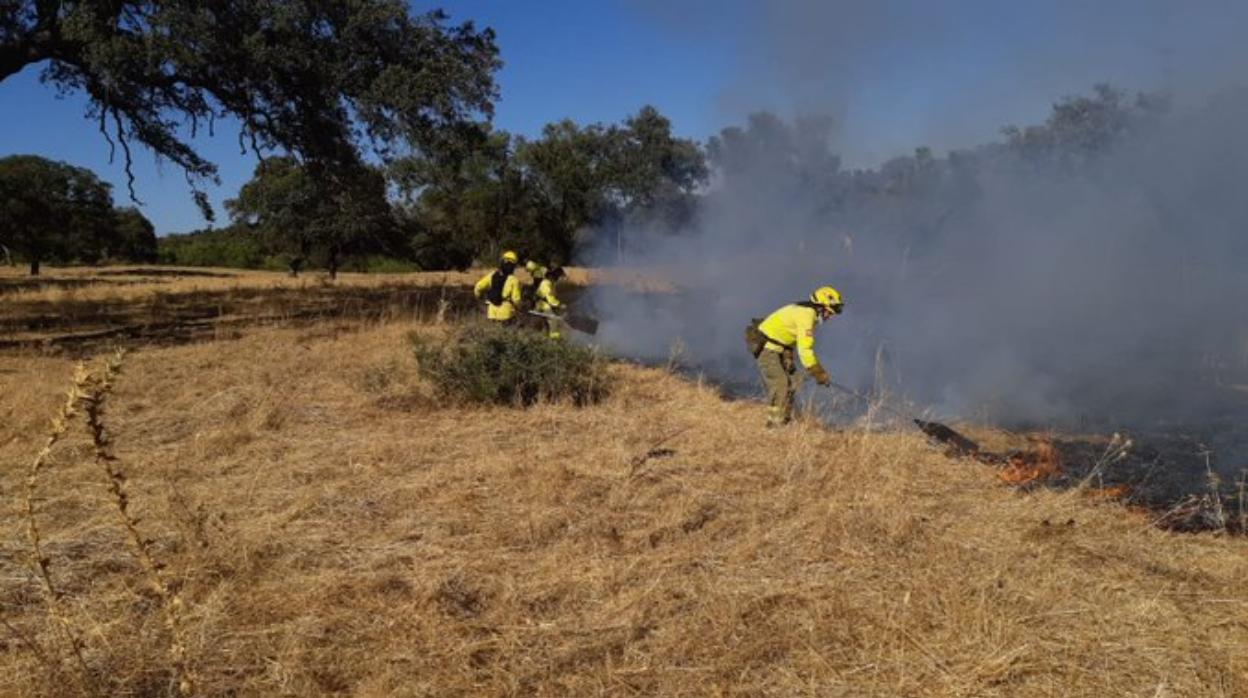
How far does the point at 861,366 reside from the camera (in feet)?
39.4

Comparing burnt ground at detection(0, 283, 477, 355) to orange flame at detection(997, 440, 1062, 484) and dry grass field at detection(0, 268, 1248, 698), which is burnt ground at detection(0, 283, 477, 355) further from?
orange flame at detection(997, 440, 1062, 484)

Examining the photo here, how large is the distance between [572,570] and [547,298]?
6840 millimetres

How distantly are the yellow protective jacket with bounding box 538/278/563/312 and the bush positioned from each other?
209 centimetres

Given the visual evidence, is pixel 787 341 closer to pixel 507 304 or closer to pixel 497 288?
pixel 507 304

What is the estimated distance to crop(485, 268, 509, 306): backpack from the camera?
9.90 m

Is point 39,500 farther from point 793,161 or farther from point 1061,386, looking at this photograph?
point 793,161

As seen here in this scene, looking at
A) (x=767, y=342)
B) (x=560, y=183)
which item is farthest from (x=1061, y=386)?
(x=560, y=183)

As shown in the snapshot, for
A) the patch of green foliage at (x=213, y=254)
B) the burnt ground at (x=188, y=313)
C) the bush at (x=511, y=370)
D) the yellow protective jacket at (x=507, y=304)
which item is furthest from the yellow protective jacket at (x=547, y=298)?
the patch of green foliage at (x=213, y=254)

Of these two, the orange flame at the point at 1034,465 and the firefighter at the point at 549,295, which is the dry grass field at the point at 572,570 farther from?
the firefighter at the point at 549,295

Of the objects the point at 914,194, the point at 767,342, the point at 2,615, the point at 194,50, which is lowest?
the point at 2,615

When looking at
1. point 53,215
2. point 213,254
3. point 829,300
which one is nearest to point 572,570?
point 829,300

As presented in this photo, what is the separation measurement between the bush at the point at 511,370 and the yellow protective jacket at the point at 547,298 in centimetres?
209

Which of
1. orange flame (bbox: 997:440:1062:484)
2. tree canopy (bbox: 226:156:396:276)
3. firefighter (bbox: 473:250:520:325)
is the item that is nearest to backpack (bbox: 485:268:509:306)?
firefighter (bbox: 473:250:520:325)

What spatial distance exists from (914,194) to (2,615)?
16.6m
